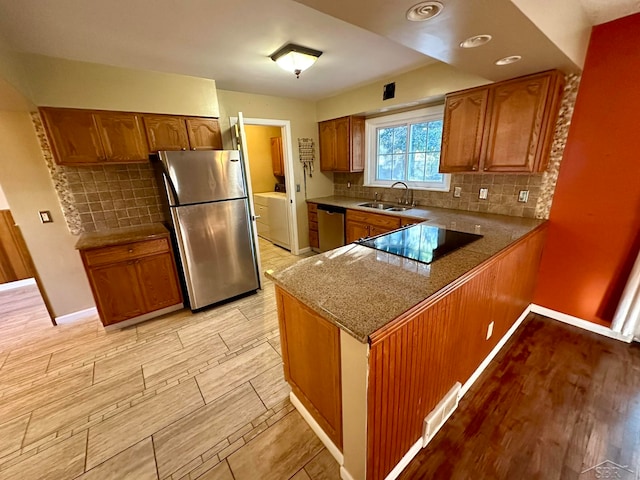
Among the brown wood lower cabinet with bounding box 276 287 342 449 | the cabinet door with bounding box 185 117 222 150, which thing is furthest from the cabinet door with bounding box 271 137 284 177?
the brown wood lower cabinet with bounding box 276 287 342 449

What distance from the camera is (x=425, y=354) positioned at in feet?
3.80

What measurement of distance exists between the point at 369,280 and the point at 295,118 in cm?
335

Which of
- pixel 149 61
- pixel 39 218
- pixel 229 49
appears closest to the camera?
pixel 229 49

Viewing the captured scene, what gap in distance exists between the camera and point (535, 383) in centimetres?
173

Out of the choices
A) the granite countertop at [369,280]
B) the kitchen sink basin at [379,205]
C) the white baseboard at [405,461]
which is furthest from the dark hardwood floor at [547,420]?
the kitchen sink basin at [379,205]

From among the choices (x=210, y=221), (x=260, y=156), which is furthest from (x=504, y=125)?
(x=260, y=156)

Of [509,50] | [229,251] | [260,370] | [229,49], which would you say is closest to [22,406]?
[260,370]

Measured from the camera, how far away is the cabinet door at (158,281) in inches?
99.0

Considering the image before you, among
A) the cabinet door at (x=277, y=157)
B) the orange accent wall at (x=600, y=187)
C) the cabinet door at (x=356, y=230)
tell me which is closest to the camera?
the orange accent wall at (x=600, y=187)

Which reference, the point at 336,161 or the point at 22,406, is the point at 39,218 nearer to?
the point at 22,406

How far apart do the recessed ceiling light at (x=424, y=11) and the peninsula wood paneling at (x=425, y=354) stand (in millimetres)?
1183

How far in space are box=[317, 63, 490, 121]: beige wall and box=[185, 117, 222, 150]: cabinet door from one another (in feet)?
5.74

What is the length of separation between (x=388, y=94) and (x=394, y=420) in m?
3.13

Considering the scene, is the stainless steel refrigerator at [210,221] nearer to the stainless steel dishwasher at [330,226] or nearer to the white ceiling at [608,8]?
the stainless steel dishwasher at [330,226]
